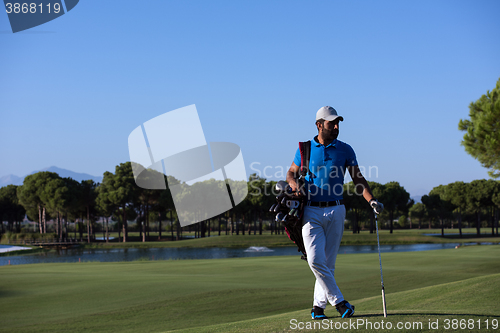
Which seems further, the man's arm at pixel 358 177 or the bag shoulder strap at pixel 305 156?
the man's arm at pixel 358 177

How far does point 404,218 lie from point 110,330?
13029 cm

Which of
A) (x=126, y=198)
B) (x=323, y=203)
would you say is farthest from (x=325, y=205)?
(x=126, y=198)

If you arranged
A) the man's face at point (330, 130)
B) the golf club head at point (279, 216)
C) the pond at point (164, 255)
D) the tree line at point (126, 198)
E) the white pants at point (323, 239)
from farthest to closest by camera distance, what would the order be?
the tree line at point (126, 198)
the pond at point (164, 255)
the man's face at point (330, 130)
the white pants at point (323, 239)
the golf club head at point (279, 216)

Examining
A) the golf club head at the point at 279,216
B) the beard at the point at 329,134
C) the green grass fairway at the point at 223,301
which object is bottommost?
the green grass fairway at the point at 223,301

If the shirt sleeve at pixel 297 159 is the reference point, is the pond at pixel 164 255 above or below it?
below

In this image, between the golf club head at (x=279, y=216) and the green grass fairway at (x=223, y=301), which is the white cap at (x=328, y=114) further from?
the green grass fairway at (x=223, y=301)

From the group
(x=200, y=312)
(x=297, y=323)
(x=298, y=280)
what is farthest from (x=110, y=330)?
(x=298, y=280)

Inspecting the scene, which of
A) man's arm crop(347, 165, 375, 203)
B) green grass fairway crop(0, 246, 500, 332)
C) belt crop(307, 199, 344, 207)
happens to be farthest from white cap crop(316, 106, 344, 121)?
green grass fairway crop(0, 246, 500, 332)

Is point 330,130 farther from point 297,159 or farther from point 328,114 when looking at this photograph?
point 297,159

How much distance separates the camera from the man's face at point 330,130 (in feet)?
15.9

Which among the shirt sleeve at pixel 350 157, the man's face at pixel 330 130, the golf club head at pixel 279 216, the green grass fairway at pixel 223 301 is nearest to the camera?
the golf club head at pixel 279 216

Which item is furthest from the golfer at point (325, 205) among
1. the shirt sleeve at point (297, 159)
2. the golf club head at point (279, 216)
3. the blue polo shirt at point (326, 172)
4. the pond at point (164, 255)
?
the pond at point (164, 255)

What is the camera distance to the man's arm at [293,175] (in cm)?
476

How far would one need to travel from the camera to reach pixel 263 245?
5997cm
